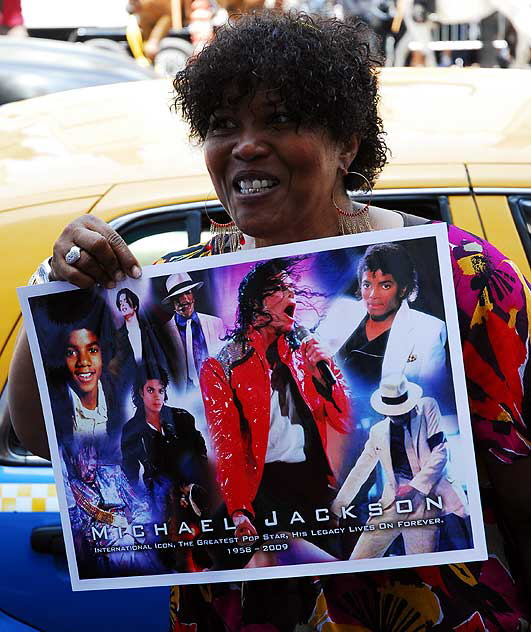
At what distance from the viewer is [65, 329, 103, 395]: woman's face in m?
1.84

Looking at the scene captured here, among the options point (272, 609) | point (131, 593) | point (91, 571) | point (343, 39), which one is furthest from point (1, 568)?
point (343, 39)

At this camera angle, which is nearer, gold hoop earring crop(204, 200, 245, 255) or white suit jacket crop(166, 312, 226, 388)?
white suit jacket crop(166, 312, 226, 388)

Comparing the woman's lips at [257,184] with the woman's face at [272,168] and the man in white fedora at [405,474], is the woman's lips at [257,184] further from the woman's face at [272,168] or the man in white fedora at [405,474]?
the man in white fedora at [405,474]

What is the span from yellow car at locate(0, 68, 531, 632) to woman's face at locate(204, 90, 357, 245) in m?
1.00

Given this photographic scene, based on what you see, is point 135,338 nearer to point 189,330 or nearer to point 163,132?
point 189,330

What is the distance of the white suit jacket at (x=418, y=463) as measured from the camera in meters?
1.68

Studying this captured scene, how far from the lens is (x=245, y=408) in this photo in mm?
1762

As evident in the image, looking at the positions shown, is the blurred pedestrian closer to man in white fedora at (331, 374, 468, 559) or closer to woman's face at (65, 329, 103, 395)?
woman's face at (65, 329, 103, 395)

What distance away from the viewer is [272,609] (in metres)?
1.81

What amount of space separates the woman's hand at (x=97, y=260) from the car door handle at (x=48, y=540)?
1.01 metres

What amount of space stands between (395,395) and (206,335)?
322mm

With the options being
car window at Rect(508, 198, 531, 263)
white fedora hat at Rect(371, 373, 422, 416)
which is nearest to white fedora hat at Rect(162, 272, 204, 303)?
white fedora hat at Rect(371, 373, 422, 416)

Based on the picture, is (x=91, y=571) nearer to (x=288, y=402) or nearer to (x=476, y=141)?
(x=288, y=402)

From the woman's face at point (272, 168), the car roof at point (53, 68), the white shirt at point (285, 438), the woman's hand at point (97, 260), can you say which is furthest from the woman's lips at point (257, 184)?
the car roof at point (53, 68)
